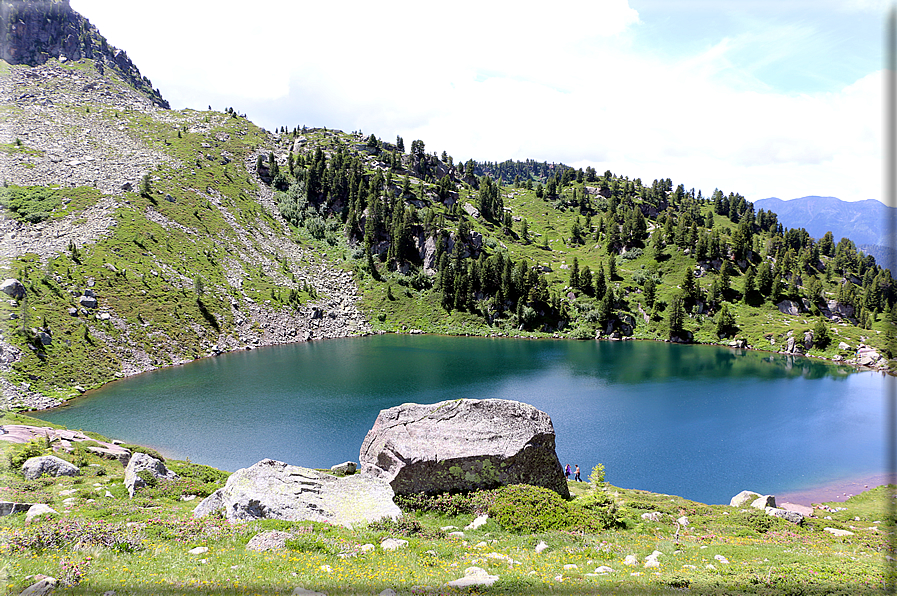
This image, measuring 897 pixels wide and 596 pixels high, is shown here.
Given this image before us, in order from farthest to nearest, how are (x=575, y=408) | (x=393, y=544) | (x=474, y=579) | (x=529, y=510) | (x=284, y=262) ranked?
(x=284, y=262) → (x=575, y=408) → (x=529, y=510) → (x=393, y=544) → (x=474, y=579)

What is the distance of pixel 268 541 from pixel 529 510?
501 inches

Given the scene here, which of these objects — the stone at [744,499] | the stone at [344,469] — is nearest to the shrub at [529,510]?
the stone at [344,469]

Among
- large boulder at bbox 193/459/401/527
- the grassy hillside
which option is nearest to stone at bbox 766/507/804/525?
large boulder at bbox 193/459/401/527

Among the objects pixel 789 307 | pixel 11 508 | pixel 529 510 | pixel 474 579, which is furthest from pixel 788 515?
pixel 789 307

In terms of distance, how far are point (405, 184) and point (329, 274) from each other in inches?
2422

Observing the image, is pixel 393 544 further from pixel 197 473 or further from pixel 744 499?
pixel 744 499

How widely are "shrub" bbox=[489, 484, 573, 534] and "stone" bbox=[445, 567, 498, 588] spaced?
7701 mm

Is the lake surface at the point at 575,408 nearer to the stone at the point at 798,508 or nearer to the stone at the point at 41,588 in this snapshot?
the stone at the point at 798,508

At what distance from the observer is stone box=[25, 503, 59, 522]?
1611 centimetres

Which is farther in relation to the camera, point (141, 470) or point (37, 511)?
point (141, 470)

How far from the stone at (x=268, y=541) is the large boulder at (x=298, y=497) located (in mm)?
3279

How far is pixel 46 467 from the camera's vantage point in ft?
77.8

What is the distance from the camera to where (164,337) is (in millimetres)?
80125

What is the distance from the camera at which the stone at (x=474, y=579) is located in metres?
11.8
